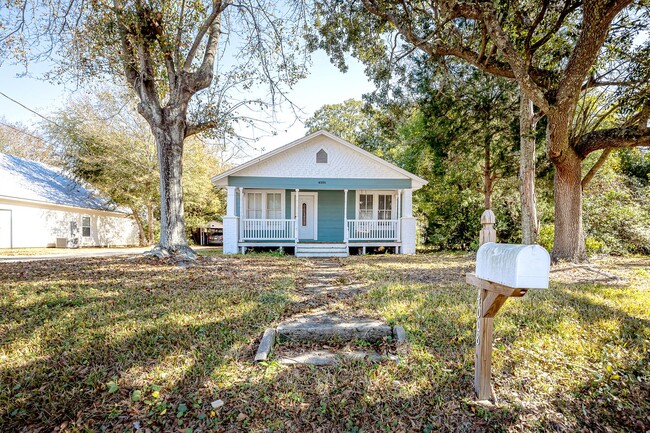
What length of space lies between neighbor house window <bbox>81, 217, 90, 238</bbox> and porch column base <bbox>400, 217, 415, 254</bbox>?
18993 millimetres

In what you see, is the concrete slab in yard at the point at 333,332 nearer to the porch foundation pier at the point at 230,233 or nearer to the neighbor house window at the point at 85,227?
the porch foundation pier at the point at 230,233

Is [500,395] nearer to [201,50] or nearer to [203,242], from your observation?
[201,50]

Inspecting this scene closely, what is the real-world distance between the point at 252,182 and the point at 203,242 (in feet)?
41.5

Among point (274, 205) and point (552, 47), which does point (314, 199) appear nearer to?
point (274, 205)

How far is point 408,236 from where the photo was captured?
13133mm

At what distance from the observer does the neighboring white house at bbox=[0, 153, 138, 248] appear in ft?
47.6

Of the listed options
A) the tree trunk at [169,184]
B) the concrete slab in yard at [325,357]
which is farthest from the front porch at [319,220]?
the concrete slab in yard at [325,357]

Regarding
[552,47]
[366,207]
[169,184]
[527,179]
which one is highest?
[552,47]

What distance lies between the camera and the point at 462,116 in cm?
1270

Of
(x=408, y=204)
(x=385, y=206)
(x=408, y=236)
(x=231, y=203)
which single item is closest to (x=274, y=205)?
(x=231, y=203)

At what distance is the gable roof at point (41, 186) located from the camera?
14.9m

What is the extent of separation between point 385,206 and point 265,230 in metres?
5.84

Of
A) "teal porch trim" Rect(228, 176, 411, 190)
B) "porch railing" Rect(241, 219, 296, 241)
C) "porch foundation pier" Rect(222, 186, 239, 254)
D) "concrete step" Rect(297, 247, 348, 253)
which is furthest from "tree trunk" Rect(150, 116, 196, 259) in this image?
"concrete step" Rect(297, 247, 348, 253)

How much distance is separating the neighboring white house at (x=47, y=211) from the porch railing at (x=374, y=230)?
15.5 metres
